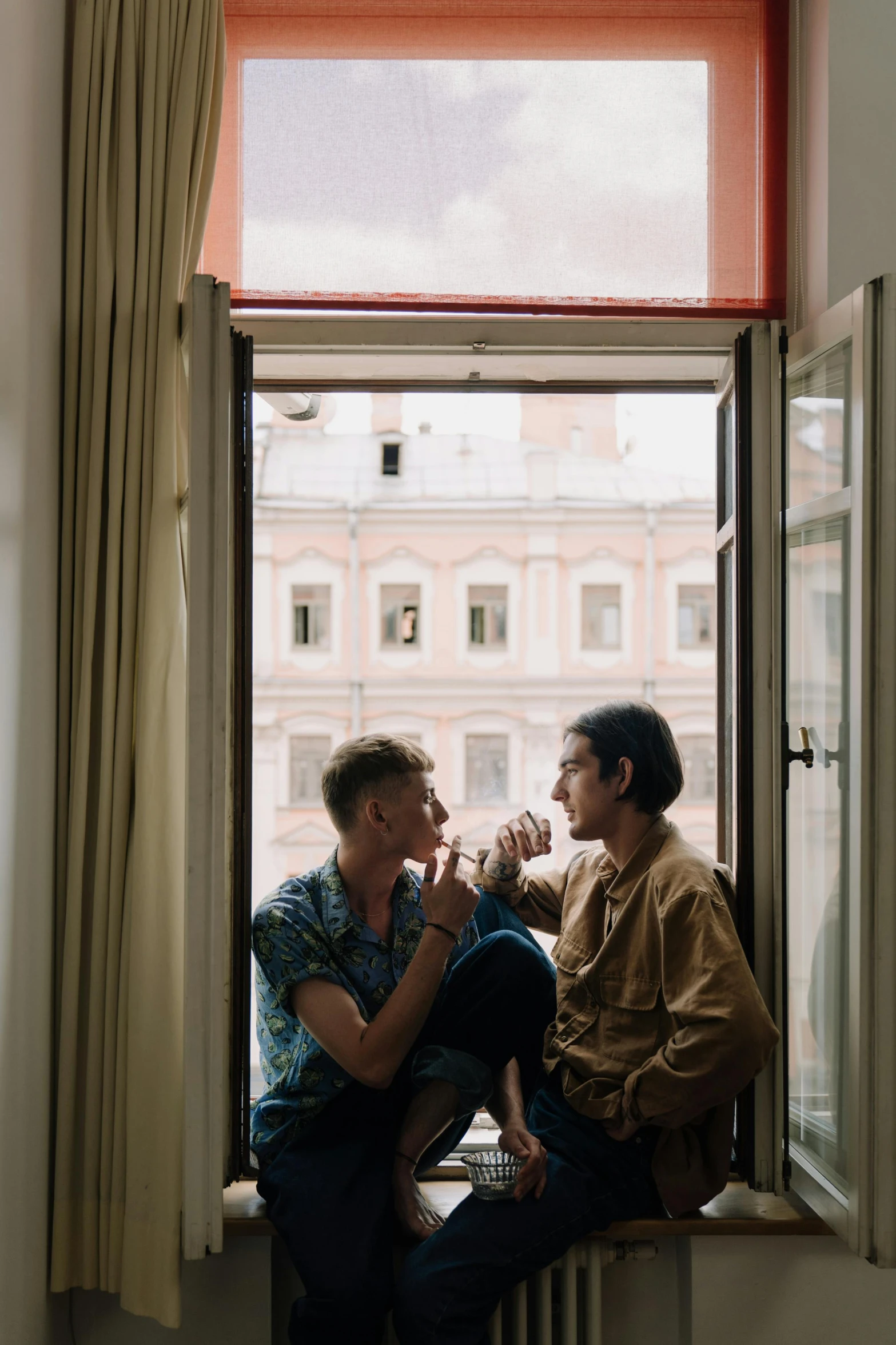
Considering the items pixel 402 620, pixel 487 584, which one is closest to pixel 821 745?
pixel 487 584

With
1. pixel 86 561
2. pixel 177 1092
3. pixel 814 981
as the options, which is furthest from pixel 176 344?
pixel 814 981

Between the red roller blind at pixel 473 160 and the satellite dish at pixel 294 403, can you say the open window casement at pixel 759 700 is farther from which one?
the satellite dish at pixel 294 403

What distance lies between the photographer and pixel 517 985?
184cm

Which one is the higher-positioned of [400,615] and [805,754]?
[400,615]

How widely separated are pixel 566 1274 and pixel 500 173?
193cm

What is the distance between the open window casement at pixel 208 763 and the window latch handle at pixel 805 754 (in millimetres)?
935

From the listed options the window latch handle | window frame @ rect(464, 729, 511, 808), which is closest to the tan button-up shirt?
the window latch handle

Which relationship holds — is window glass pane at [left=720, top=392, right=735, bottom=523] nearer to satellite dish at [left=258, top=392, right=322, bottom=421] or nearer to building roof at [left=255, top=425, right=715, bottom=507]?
satellite dish at [left=258, top=392, right=322, bottom=421]

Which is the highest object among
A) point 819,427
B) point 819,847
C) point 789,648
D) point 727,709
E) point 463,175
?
point 463,175

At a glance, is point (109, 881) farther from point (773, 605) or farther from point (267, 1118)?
point (773, 605)

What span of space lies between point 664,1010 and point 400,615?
10279mm

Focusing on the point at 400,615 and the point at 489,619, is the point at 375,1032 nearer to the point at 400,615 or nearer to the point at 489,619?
the point at 400,615

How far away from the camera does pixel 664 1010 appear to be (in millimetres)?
1714

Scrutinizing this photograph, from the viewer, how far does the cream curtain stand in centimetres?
173
